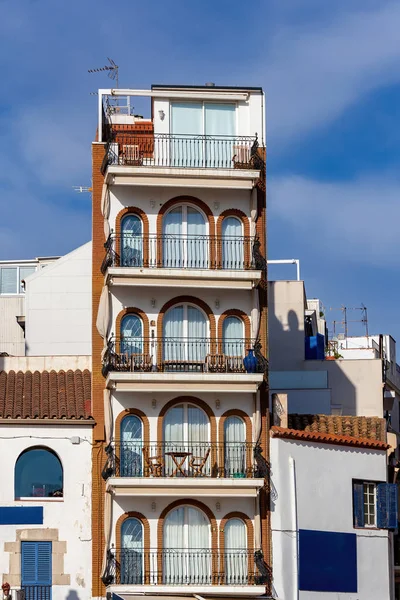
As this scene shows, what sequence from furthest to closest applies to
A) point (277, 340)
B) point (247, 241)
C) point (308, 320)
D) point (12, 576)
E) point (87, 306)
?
point (308, 320)
point (277, 340)
point (87, 306)
point (247, 241)
point (12, 576)

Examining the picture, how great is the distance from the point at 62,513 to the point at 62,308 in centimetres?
1123

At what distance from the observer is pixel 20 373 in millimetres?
50938

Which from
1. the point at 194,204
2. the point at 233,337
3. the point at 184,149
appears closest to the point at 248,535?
the point at 233,337

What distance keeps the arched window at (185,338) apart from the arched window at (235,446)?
90.7 inches

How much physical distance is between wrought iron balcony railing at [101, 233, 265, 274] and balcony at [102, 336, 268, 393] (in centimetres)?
270

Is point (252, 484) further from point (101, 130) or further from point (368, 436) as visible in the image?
point (101, 130)

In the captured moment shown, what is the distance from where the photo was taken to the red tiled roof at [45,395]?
4822 centimetres

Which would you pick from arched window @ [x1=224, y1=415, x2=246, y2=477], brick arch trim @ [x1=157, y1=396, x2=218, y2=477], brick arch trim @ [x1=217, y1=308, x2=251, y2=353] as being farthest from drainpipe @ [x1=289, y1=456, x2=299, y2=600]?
brick arch trim @ [x1=217, y1=308, x2=251, y2=353]

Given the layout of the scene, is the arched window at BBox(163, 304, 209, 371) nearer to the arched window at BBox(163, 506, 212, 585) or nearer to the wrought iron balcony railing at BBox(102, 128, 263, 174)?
the arched window at BBox(163, 506, 212, 585)

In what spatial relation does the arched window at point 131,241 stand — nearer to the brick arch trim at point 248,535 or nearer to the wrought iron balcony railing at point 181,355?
the wrought iron balcony railing at point 181,355

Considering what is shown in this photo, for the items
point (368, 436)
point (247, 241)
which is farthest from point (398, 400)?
point (247, 241)

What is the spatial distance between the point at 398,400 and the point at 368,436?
17.7m

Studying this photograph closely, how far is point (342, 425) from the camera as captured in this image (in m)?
53.3

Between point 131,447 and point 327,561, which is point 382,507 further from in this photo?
point 131,447
